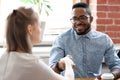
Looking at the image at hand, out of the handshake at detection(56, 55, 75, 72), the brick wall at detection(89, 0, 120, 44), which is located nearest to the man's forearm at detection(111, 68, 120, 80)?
the handshake at detection(56, 55, 75, 72)

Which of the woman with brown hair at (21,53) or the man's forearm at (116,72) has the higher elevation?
the woman with brown hair at (21,53)

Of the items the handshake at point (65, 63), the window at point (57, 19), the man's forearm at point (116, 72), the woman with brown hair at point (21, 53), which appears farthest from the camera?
the window at point (57, 19)

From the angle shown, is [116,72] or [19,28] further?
[116,72]

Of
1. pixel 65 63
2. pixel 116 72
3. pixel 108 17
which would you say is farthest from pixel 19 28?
pixel 108 17

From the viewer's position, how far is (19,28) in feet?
5.23

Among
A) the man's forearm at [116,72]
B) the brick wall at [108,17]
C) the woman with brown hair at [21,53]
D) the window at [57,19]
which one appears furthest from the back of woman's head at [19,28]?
the window at [57,19]

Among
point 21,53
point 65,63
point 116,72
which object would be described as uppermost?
point 21,53

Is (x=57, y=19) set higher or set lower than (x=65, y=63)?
higher

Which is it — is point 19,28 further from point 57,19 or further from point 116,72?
point 57,19

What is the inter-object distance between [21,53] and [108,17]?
5.98ft

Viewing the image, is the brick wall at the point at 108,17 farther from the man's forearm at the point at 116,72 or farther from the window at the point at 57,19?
the man's forearm at the point at 116,72

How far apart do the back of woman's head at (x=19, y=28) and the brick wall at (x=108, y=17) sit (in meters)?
1.68

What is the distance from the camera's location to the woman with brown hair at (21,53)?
157 cm

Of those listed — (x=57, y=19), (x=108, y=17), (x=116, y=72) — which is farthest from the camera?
(x=57, y=19)
